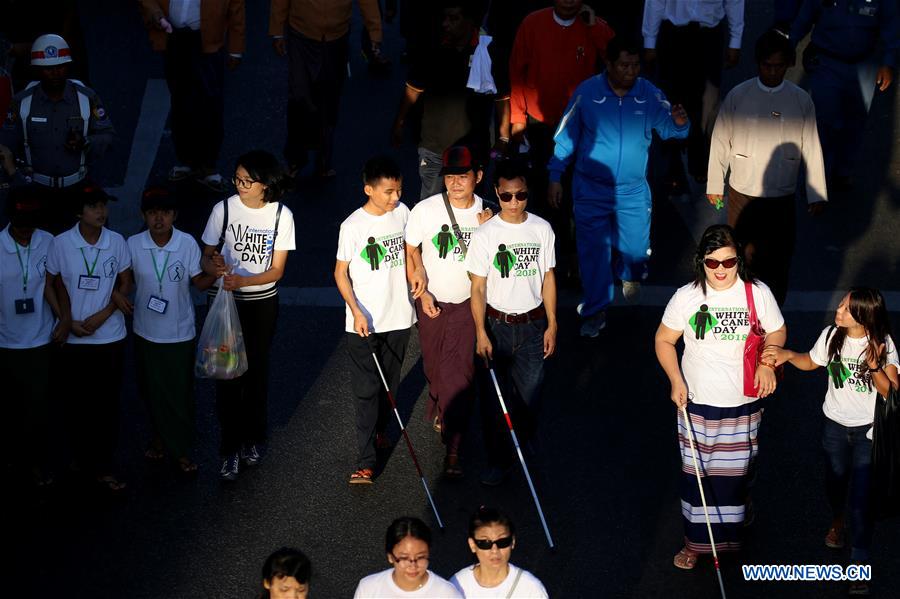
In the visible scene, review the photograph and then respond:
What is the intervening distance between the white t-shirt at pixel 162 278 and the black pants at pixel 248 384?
1.29 ft

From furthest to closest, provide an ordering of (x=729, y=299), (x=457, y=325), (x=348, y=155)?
(x=348, y=155), (x=457, y=325), (x=729, y=299)

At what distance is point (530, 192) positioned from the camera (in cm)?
1162

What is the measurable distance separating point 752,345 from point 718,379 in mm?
265

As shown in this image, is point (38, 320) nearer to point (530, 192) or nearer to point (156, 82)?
point (530, 192)

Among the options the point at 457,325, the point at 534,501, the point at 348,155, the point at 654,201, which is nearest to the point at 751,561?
the point at 534,501

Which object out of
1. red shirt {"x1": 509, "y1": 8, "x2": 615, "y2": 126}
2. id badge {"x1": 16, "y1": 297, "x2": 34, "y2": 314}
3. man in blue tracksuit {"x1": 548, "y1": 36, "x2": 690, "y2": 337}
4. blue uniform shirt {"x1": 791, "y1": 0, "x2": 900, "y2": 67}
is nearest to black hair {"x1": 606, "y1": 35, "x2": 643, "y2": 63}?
man in blue tracksuit {"x1": 548, "y1": 36, "x2": 690, "y2": 337}

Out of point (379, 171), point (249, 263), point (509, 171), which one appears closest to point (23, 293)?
point (249, 263)

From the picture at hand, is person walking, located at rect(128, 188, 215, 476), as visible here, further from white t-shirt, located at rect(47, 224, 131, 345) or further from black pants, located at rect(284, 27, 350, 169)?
black pants, located at rect(284, 27, 350, 169)

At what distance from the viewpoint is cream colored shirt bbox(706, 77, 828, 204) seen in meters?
9.69

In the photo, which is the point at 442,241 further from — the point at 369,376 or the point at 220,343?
the point at 220,343

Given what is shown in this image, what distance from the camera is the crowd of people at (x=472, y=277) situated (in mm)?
7266

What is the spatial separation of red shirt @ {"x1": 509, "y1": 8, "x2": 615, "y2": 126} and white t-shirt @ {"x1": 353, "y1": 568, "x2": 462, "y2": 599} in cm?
573

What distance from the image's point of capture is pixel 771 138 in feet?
31.8

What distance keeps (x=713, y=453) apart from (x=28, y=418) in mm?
4171
